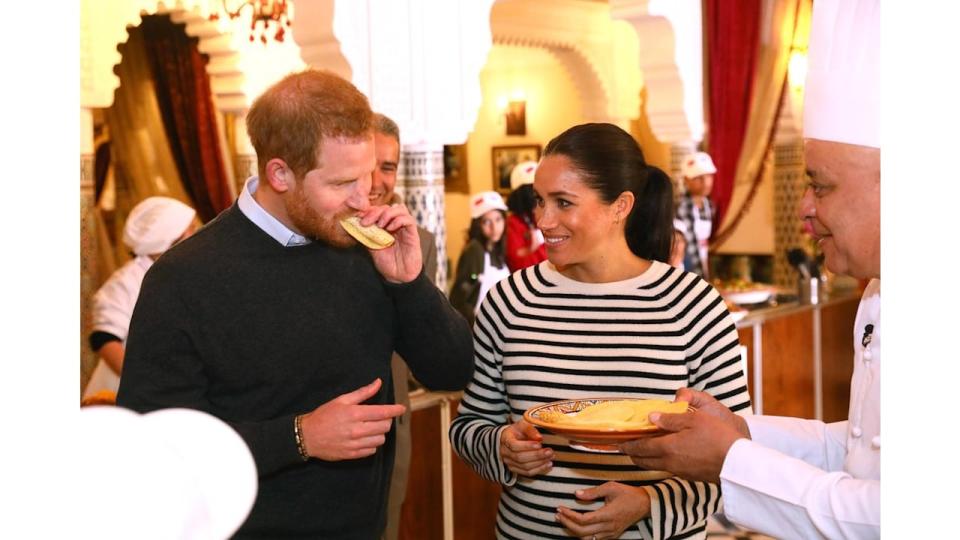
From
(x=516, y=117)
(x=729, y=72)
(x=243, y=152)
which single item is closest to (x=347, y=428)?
(x=243, y=152)

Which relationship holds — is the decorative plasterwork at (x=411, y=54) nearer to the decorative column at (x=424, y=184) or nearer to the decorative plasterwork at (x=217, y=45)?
the decorative column at (x=424, y=184)

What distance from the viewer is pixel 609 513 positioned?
222 cm

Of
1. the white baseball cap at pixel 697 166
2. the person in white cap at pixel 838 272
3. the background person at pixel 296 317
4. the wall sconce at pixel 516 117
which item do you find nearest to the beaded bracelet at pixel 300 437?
the background person at pixel 296 317

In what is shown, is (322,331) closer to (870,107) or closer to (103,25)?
(870,107)

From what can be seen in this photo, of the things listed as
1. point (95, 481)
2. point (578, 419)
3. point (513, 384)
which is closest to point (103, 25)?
point (513, 384)

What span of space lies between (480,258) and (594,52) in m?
7.92

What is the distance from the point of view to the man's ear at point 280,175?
6.70 feet

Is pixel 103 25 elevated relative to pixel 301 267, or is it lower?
elevated

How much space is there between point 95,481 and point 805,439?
5.54ft

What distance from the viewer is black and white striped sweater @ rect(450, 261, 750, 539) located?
2.32 meters

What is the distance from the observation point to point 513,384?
95.0 inches

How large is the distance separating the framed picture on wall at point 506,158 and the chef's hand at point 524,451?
1367 cm

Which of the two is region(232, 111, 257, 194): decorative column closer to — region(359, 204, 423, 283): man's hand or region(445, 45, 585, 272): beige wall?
region(445, 45, 585, 272): beige wall
